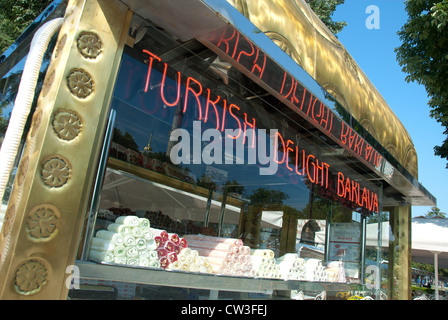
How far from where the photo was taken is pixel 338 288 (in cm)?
452

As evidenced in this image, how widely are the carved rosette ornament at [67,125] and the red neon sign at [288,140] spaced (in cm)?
88

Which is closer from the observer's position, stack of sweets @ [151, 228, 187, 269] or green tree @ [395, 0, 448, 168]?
stack of sweets @ [151, 228, 187, 269]

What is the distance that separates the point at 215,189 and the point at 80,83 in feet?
10.6

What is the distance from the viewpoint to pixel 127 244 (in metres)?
2.37

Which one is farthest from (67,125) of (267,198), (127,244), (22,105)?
(267,198)

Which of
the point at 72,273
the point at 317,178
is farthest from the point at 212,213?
the point at 72,273

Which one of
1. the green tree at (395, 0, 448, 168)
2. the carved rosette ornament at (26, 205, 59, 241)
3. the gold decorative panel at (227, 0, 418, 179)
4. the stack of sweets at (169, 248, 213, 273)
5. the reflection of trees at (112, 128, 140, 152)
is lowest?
the stack of sweets at (169, 248, 213, 273)

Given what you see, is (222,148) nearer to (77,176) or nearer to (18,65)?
(18,65)

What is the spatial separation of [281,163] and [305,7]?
6.62ft

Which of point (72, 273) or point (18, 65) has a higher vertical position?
point (18, 65)

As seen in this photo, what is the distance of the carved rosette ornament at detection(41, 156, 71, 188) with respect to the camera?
172cm

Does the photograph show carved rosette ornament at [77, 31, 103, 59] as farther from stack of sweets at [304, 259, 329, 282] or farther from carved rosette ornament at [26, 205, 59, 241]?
stack of sweets at [304, 259, 329, 282]

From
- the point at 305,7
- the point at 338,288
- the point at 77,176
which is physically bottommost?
the point at 338,288

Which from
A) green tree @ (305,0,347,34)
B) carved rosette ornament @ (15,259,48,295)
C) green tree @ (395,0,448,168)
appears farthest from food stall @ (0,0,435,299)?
green tree @ (305,0,347,34)
